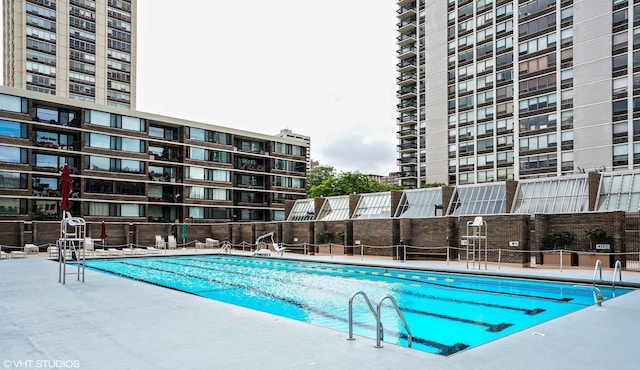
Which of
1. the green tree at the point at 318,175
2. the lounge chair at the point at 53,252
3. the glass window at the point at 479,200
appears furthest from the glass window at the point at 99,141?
the green tree at the point at 318,175

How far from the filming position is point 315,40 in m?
20.0

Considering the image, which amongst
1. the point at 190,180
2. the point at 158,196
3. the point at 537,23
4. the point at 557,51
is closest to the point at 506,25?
the point at 537,23

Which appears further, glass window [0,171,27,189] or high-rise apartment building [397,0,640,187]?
high-rise apartment building [397,0,640,187]

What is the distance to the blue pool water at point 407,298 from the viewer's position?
928 centimetres

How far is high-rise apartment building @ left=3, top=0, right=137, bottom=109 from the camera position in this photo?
6344 cm

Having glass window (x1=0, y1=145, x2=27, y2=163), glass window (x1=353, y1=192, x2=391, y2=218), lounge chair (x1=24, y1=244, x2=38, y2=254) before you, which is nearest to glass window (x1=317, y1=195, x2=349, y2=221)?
glass window (x1=353, y1=192, x2=391, y2=218)

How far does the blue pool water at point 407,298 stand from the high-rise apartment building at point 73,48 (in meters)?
56.6

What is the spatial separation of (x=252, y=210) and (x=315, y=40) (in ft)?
127

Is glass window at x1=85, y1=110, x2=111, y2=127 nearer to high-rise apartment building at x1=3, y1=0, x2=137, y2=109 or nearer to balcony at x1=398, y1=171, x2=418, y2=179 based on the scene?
high-rise apartment building at x1=3, y1=0, x2=137, y2=109

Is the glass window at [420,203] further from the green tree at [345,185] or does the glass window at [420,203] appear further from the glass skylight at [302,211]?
the green tree at [345,185]

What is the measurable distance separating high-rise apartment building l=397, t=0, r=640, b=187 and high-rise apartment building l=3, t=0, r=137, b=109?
46622 millimetres

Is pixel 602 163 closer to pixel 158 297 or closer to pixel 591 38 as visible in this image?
pixel 591 38

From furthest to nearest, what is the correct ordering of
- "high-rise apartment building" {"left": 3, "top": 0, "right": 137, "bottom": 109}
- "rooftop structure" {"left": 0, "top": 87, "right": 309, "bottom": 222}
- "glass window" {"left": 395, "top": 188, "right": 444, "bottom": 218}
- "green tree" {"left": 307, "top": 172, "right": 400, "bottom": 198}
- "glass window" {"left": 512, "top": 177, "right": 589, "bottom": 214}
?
"high-rise apartment building" {"left": 3, "top": 0, "right": 137, "bottom": 109} → "green tree" {"left": 307, "top": 172, "right": 400, "bottom": 198} → "rooftop structure" {"left": 0, "top": 87, "right": 309, "bottom": 222} → "glass window" {"left": 395, "top": 188, "right": 444, "bottom": 218} → "glass window" {"left": 512, "top": 177, "right": 589, "bottom": 214}

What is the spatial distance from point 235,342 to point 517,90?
5636cm
